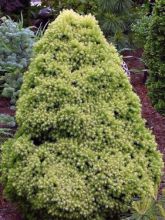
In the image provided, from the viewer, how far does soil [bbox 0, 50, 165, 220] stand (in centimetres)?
443

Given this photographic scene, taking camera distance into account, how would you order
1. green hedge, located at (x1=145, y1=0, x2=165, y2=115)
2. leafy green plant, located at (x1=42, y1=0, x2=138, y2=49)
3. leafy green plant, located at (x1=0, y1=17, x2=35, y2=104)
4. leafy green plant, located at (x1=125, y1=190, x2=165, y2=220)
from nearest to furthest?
leafy green plant, located at (x1=125, y1=190, x2=165, y2=220)
green hedge, located at (x1=145, y1=0, x2=165, y2=115)
leafy green plant, located at (x1=0, y1=17, x2=35, y2=104)
leafy green plant, located at (x1=42, y1=0, x2=138, y2=49)

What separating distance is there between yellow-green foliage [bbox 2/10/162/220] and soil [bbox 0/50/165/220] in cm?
45

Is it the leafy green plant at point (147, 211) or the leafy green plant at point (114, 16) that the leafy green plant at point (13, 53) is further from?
the leafy green plant at point (147, 211)

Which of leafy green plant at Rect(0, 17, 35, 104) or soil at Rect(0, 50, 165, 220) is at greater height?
leafy green plant at Rect(0, 17, 35, 104)

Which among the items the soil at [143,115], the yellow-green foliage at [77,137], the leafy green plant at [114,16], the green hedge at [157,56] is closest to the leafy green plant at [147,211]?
the yellow-green foliage at [77,137]

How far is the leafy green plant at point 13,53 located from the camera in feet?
20.4

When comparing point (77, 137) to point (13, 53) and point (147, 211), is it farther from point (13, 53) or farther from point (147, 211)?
point (13, 53)

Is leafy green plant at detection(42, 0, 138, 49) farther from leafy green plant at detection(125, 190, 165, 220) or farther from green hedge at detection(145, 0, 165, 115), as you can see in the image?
leafy green plant at detection(125, 190, 165, 220)

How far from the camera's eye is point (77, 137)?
12.8 feet

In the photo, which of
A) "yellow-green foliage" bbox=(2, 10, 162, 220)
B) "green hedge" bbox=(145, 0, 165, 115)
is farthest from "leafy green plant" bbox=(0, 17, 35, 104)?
"yellow-green foliage" bbox=(2, 10, 162, 220)

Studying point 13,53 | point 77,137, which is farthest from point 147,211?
point 13,53

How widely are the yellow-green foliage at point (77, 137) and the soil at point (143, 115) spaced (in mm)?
453

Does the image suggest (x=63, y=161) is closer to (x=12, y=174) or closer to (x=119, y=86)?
(x=12, y=174)

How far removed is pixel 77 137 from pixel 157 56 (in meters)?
2.24
